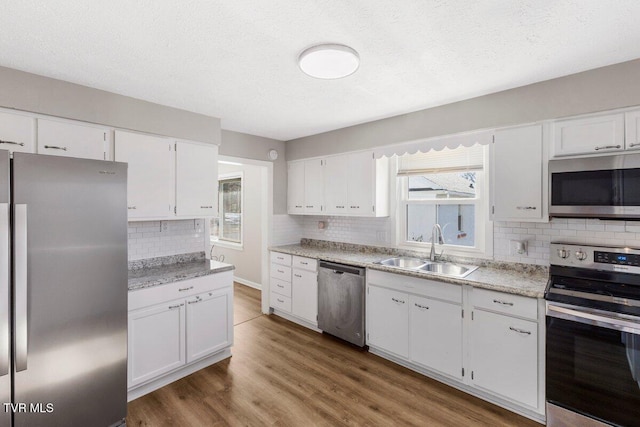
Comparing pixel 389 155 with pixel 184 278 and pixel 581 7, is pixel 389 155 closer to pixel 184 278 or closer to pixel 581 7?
pixel 581 7

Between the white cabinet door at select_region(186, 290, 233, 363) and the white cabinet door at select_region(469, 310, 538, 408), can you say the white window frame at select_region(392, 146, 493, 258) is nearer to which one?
the white cabinet door at select_region(469, 310, 538, 408)

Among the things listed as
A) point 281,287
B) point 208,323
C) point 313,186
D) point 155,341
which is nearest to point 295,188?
point 313,186

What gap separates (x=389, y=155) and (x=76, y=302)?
2.97m

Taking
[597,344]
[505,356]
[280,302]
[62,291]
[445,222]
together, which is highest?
[445,222]

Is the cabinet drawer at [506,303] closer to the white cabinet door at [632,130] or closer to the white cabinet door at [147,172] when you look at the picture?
the white cabinet door at [632,130]

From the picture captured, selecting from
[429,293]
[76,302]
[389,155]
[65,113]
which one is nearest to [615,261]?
[429,293]

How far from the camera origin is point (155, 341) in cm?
248

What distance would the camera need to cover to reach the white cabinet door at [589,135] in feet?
6.76

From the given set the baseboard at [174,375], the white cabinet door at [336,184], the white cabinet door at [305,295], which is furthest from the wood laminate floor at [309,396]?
the white cabinet door at [336,184]

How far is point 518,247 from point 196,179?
311cm

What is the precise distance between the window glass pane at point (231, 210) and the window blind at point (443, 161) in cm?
338

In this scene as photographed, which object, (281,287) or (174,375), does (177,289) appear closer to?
(174,375)

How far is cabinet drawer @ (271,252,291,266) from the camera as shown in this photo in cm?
393

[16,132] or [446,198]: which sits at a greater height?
[16,132]
